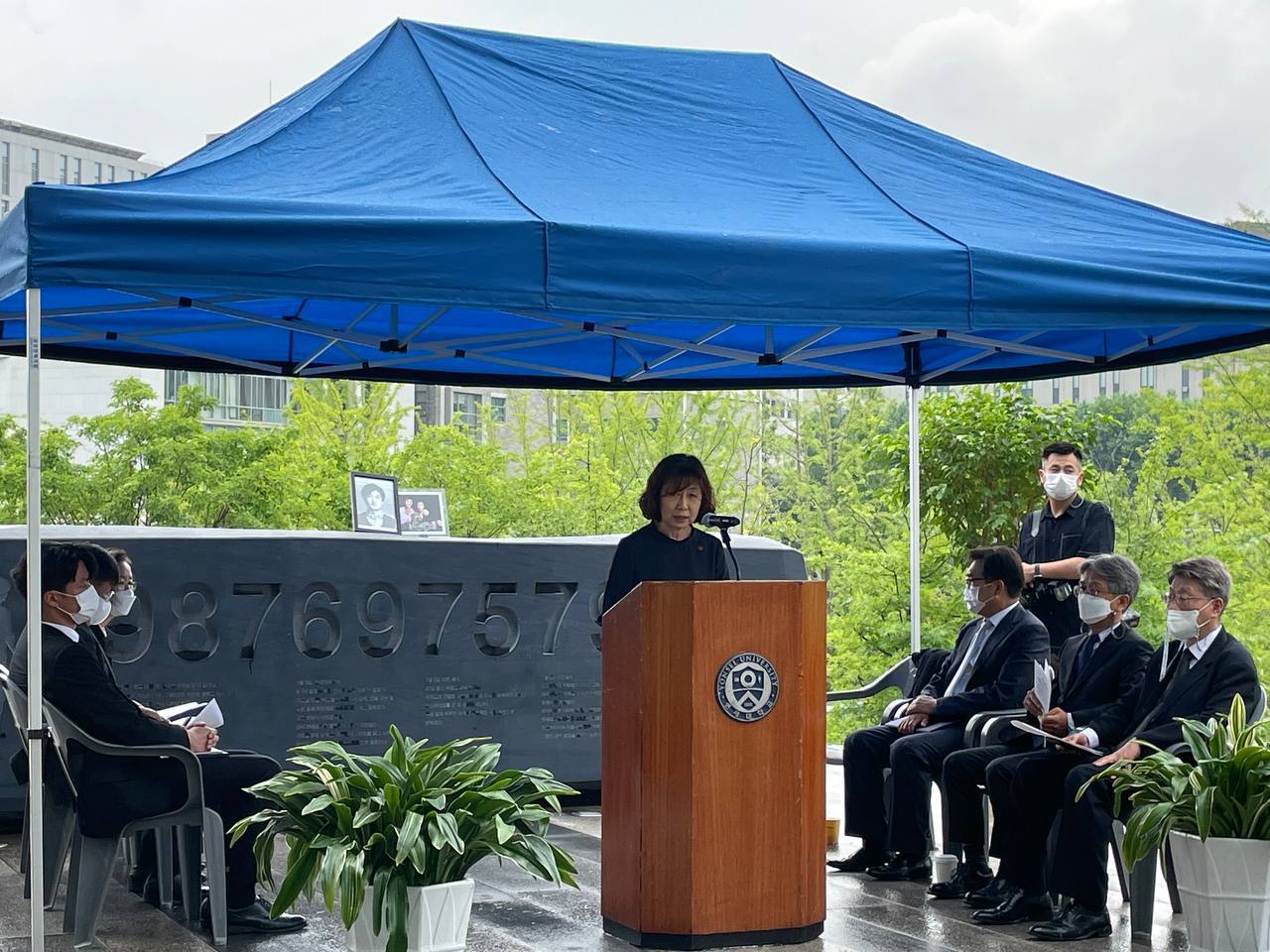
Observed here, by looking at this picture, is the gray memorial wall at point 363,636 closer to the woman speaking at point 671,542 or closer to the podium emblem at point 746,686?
the woman speaking at point 671,542

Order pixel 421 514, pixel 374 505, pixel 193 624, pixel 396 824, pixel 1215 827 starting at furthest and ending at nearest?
pixel 421 514 < pixel 374 505 < pixel 193 624 < pixel 1215 827 < pixel 396 824

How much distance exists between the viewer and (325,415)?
31844mm

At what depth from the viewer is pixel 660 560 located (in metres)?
6.00

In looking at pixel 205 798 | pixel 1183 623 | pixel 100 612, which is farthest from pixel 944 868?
pixel 100 612

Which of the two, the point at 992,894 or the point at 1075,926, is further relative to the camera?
the point at 992,894

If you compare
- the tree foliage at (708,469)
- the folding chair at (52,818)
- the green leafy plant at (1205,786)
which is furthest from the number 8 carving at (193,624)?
the tree foliage at (708,469)

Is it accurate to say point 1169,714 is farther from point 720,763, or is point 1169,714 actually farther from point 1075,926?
point 720,763

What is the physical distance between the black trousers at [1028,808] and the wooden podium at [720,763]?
0.97 m

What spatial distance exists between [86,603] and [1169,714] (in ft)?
12.5

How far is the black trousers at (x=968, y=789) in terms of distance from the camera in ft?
20.7

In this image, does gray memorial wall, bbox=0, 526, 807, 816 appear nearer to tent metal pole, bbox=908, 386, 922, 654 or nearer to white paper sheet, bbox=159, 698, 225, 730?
tent metal pole, bbox=908, 386, 922, 654

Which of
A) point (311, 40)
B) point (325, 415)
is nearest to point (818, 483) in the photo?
point (325, 415)

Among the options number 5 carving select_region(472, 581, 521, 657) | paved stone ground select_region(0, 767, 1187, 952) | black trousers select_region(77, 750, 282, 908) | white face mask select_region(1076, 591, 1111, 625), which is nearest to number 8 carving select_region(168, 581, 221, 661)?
number 5 carving select_region(472, 581, 521, 657)

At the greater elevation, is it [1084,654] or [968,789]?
[1084,654]
